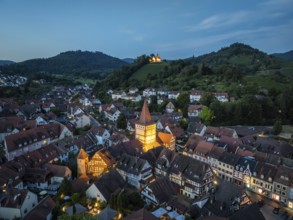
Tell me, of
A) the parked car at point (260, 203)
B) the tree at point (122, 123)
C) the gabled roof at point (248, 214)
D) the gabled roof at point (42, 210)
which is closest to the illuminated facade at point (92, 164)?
the gabled roof at point (42, 210)

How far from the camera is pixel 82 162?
43.0 meters

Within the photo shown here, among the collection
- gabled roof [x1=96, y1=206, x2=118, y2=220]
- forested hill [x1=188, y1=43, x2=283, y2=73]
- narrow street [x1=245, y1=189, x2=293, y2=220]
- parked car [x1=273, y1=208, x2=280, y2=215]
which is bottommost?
narrow street [x1=245, y1=189, x2=293, y2=220]

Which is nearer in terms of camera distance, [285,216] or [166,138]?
[285,216]

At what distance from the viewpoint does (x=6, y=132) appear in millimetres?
58438

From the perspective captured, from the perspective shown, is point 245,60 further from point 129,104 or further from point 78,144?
point 78,144

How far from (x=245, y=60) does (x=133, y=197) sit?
159966 millimetres

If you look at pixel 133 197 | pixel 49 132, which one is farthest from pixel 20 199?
pixel 49 132

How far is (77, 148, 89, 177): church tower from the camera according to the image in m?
42.8

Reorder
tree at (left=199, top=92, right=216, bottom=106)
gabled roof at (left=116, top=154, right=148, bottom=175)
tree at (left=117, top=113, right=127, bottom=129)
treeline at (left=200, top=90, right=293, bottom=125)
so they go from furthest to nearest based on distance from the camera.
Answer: tree at (left=199, top=92, right=216, bottom=106) → treeline at (left=200, top=90, right=293, bottom=125) → tree at (left=117, top=113, right=127, bottom=129) → gabled roof at (left=116, top=154, right=148, bottom=175)

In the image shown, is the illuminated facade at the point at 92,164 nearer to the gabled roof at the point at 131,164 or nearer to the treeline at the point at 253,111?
the gabled roof at the point at 131,164

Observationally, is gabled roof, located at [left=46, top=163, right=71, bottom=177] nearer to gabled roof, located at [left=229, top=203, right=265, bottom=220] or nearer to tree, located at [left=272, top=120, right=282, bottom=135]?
gabled roof, located at [left=229, top=203, right=265, bottom=220]

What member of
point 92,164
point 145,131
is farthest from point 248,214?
point 145,131

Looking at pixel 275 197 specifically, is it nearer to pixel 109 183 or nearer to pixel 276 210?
pixel 276 210

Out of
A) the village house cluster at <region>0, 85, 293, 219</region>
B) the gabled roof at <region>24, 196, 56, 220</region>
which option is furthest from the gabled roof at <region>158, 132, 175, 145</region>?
the gabled roof at <region>24, 196, 56, 220</region>
